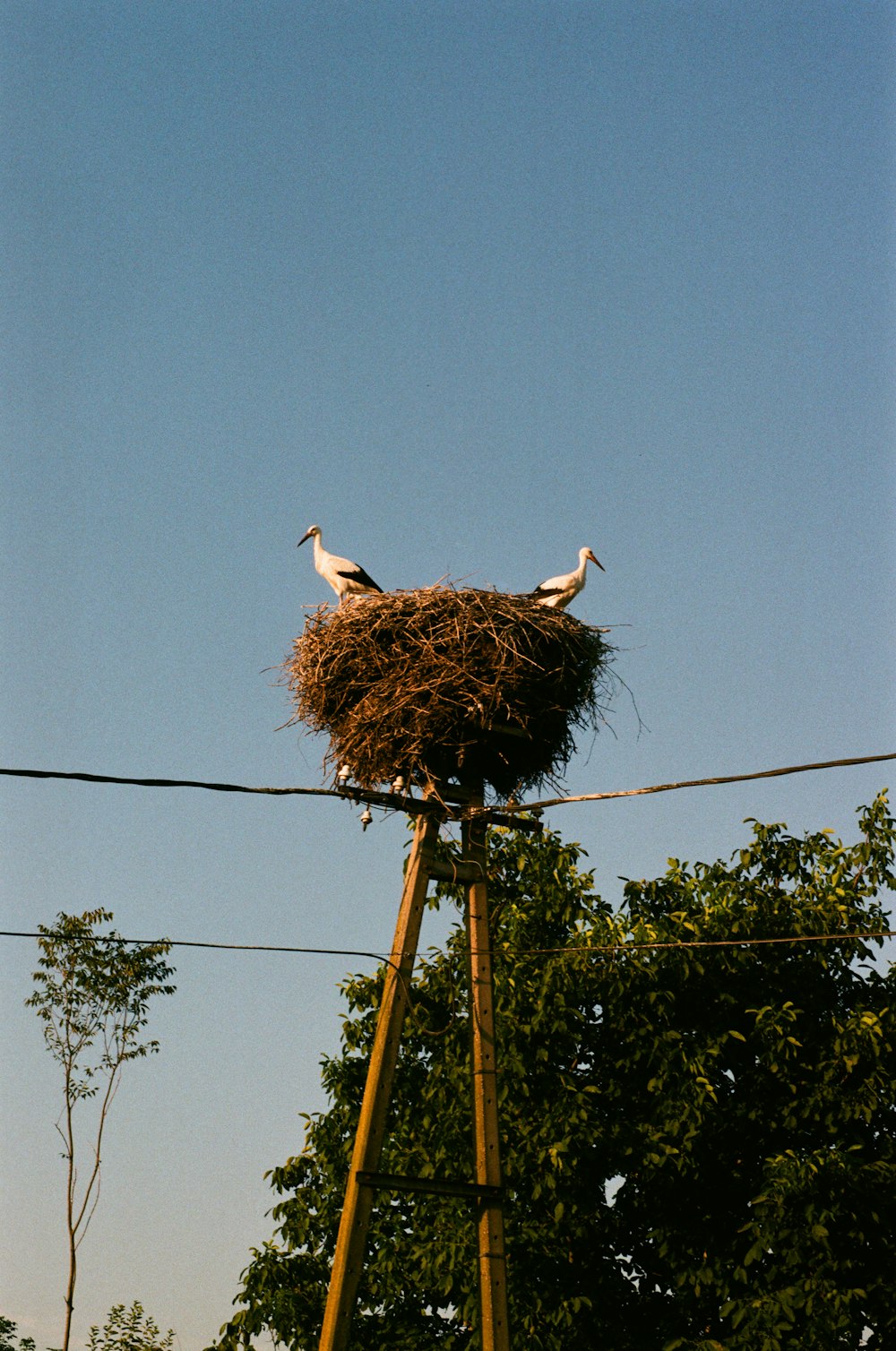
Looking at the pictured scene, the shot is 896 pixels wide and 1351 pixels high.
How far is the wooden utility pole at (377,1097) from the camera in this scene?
7598 mm

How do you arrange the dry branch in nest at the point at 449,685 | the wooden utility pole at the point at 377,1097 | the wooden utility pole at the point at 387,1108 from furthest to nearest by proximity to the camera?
the dry branch in nest at the point at 449,685 < the wooden utility pole at the point at 387,1108 < the wooden utility pole at the point at 377,1097

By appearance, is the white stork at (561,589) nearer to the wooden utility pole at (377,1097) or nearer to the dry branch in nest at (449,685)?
the dry branch in nest at (449,685)

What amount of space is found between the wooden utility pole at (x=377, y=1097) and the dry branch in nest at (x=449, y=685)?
63cm

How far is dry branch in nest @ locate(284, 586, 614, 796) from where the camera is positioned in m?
9.36

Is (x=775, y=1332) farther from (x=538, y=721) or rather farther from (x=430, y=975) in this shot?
(x=538, y=721)

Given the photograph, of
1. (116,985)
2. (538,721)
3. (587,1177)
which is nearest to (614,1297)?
(587,1177)

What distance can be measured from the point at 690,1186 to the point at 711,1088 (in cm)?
107

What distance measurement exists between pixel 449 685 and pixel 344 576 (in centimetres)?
283

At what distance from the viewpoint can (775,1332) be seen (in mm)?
11633

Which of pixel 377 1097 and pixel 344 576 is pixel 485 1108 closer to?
pixel 377 1097

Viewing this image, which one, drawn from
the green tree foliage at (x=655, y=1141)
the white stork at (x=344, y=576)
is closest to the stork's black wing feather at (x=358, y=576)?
the white stork at (x=344, y=576)

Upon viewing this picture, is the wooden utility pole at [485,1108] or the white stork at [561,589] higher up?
the white stork at [561,589]

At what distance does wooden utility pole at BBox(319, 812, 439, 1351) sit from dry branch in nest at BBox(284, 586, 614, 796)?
63cm

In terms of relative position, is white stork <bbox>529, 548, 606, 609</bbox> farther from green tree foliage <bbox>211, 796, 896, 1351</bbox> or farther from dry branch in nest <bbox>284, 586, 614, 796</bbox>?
green tree foliage <bbox>211, 796, 896, 1351</bbox>
